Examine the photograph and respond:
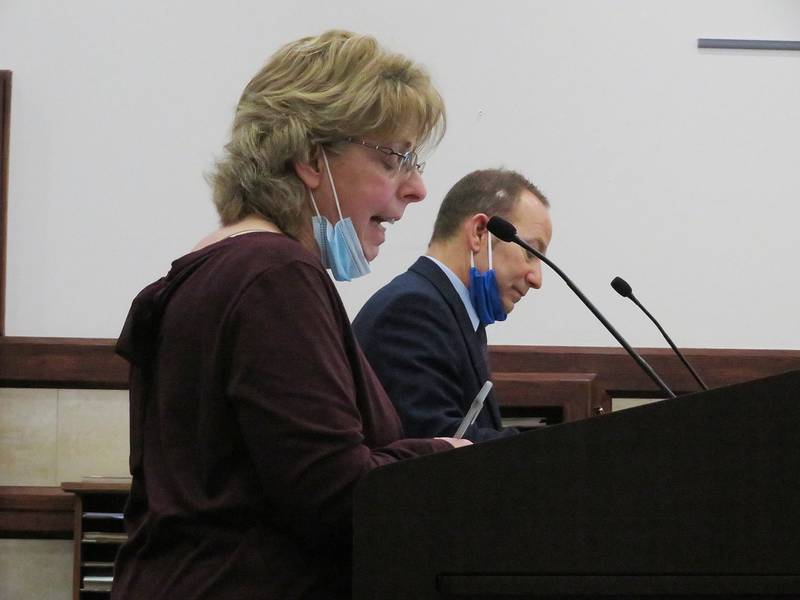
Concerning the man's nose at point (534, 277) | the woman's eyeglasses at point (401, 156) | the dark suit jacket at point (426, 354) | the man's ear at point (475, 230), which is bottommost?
the dark suit jacket at point (426, 354)

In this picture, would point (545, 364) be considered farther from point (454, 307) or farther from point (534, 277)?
point (454, 307)

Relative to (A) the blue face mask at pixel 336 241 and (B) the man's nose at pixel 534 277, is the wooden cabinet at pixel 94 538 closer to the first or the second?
(B) the man's nose at pixel 534 277

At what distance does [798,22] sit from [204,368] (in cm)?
294

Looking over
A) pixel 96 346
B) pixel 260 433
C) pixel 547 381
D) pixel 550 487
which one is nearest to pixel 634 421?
pixel 550 487

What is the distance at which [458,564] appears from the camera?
944 mm

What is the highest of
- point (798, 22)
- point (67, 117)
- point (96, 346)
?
point (798, 22)

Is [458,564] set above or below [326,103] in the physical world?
below

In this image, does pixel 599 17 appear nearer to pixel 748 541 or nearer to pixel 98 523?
pixel 98 523

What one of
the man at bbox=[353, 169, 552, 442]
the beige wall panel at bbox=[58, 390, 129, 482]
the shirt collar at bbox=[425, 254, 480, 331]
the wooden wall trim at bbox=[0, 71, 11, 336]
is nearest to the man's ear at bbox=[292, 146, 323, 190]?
the man at bbox=[353, 169, 552, 442]

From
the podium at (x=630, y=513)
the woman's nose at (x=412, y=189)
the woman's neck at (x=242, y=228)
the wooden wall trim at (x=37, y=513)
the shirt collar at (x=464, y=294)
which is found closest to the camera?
the podium at (x=630, y=513)

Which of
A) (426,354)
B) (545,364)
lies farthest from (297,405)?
(545,364)

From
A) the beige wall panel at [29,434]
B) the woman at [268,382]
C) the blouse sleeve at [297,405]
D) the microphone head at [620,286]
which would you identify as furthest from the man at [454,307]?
the beige wall panel at [29,434]

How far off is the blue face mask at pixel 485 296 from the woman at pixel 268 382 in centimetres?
104

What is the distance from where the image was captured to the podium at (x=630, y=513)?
36.5 inches
